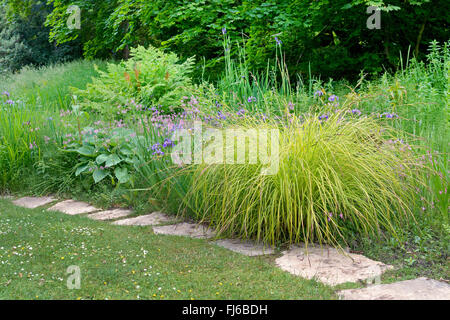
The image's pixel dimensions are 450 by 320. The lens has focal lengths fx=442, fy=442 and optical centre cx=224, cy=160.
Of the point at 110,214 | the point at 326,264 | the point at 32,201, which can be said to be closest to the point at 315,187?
the point at 326,264

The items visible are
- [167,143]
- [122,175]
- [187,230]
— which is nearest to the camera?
[187,230]

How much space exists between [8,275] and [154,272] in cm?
90

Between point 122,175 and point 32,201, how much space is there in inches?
41.5

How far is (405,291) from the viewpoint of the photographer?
8.30 ft

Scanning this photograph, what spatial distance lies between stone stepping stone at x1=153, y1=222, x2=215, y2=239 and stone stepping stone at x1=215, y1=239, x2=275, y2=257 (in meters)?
0.19

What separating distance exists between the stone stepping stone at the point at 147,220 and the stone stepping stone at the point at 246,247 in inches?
29.6

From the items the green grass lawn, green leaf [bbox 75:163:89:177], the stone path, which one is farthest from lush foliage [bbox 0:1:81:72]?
the green grass lawn

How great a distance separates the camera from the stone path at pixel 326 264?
252 centimetres

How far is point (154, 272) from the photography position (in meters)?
2.78

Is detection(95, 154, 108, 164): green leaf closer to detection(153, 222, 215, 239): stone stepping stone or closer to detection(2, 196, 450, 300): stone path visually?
detection(2, 196, 450, 300): stone path

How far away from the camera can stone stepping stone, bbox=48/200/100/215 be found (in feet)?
14.4

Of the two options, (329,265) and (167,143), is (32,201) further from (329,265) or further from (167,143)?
(329,265)
